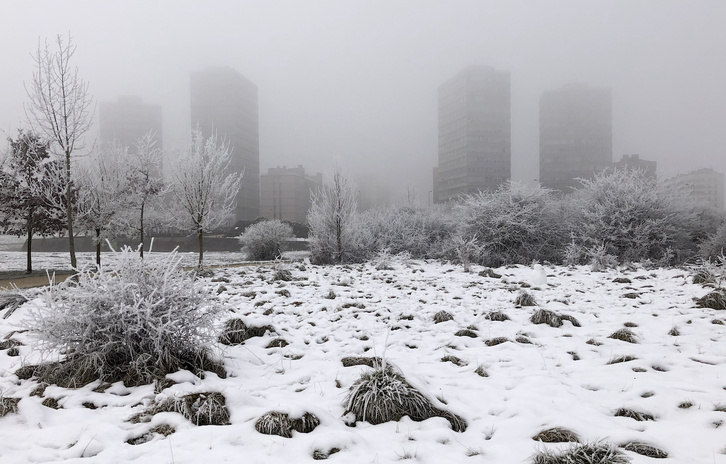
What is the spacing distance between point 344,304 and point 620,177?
42.7 ft

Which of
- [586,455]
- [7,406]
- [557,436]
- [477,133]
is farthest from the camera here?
[477,133]

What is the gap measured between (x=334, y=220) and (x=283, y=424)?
1313 centimetres

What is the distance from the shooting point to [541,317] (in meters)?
4.93

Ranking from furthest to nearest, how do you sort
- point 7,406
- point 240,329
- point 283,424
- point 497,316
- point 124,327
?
point 497,316, point 240,329, point 124,327, point 7,406, point 283,424

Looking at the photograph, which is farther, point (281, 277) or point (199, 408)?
point (281, 277)

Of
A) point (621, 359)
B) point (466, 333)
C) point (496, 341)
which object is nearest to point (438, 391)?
point (496, 341)

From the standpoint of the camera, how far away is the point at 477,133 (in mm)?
85812

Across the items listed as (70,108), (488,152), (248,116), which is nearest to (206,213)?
(70,108)

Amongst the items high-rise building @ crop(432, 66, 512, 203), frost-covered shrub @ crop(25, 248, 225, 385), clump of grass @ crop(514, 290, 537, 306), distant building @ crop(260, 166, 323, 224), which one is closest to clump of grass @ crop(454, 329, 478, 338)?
clump of grass @ crop(514, 290, 537, 306)

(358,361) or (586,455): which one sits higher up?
(586,455)

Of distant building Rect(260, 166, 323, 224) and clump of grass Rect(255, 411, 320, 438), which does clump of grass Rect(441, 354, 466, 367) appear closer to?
clump of grass Rect(255, 411, 320, 438)

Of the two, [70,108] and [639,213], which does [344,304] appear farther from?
[639,213]

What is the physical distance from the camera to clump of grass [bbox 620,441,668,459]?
202 cm

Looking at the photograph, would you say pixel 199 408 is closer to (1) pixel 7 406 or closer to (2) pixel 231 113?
(1) pixel 7 406
